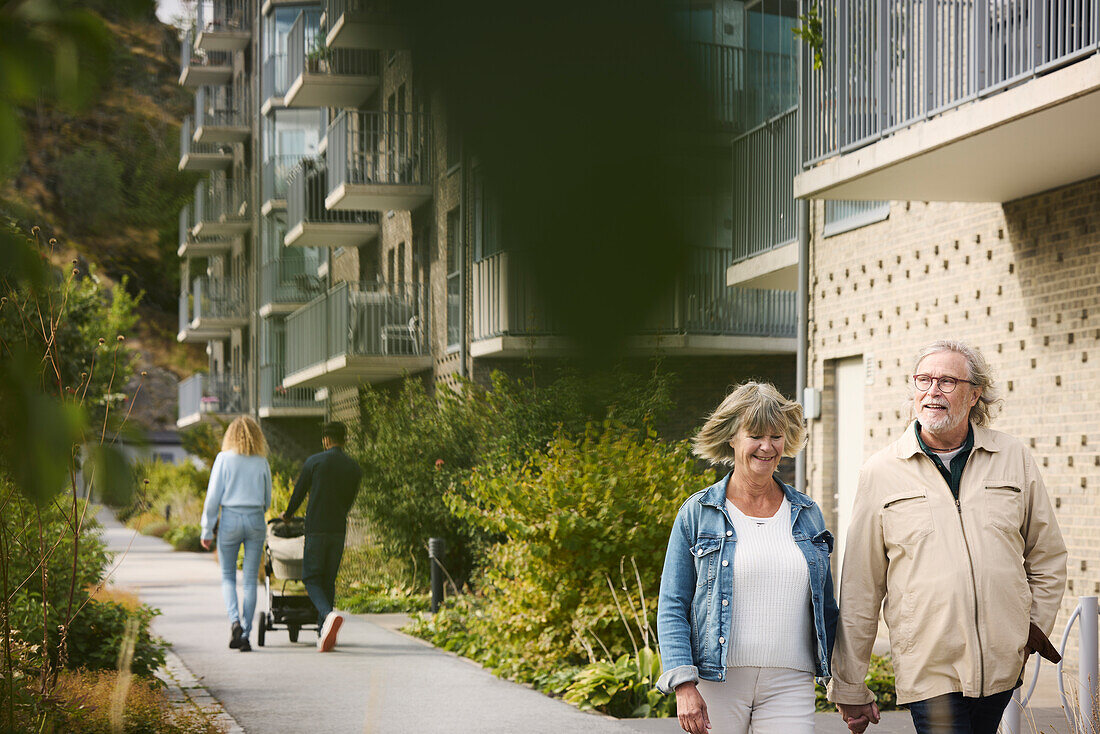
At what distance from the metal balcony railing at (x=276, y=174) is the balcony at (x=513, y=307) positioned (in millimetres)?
601

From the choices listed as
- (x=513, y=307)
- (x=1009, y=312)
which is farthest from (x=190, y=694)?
(x=513, y=307)

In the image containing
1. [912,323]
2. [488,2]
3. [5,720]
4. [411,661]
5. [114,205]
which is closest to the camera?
[488,2]

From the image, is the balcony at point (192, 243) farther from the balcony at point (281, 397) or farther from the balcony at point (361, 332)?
the balcony at point (281, 397)

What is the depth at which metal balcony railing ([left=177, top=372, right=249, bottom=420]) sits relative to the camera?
76.7 inches

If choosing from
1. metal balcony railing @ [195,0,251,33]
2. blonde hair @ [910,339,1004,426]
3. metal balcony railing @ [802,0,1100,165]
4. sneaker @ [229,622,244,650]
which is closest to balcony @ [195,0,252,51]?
metal balcony railing @ [195,0,251,33]

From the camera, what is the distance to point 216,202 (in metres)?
1.29

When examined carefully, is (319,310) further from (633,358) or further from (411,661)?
(411,661)

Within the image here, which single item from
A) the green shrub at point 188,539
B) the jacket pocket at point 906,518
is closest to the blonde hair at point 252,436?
the jacket pocket at point 906,518

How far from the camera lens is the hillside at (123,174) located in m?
1.19

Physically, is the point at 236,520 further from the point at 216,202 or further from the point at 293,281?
the point at 216,202

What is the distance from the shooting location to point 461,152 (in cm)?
99

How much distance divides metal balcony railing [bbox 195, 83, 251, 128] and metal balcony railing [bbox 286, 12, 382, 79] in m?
0.07

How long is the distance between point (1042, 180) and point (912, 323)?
2.00 m

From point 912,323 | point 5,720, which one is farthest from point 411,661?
point 5,720
